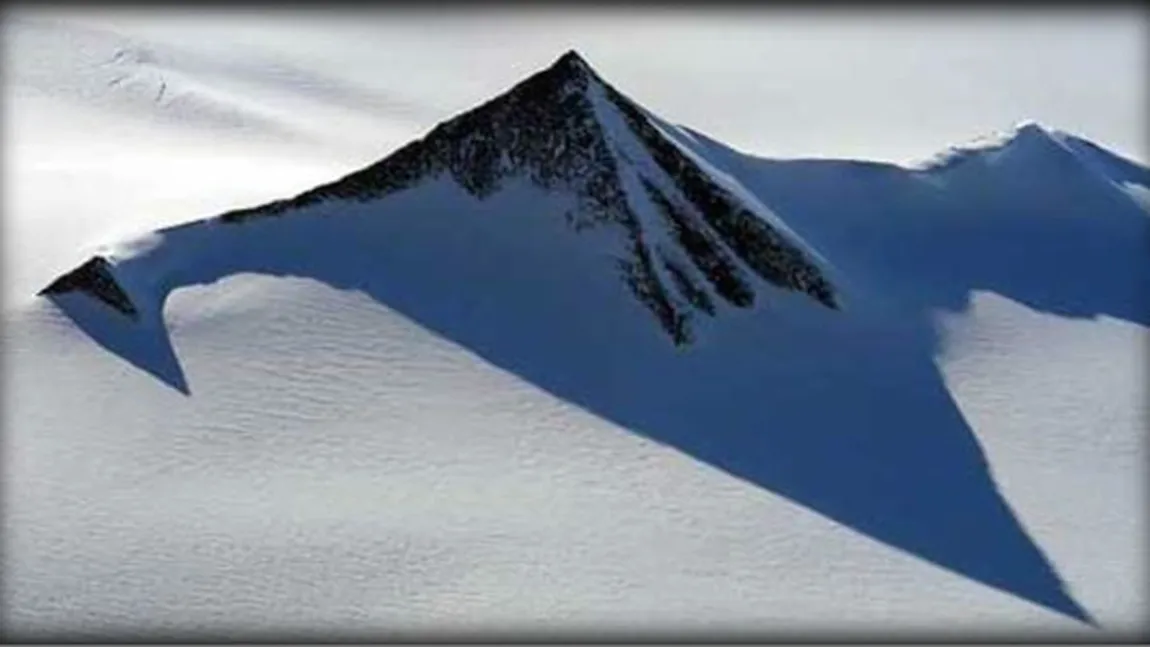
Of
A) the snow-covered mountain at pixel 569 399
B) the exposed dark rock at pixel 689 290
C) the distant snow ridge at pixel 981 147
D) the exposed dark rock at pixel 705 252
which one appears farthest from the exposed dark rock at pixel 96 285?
the distant snow ridge at pixel 981 147

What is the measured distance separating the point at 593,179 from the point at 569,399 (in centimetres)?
567

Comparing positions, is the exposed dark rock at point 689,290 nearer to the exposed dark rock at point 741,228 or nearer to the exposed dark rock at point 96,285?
the exposed dark rock at point 741,228

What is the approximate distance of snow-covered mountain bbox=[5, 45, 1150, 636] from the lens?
74.8 feet

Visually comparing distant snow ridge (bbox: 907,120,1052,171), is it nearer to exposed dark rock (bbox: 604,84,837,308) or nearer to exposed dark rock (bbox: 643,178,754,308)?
exposed dark rock (bbox: 604,84,837,308)

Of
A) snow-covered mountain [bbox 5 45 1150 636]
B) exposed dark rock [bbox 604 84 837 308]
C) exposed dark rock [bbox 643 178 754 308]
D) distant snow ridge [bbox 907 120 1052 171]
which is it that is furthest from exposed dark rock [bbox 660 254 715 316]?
distant snow ridge [bbox 907 120 1052 171]

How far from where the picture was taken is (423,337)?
96.5 feet

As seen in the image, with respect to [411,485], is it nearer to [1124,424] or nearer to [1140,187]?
[1124,424]

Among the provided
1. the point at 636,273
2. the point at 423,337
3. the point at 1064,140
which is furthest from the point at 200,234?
the point at 1064,140

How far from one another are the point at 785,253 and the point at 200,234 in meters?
11.0

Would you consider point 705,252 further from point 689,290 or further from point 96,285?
point 96,285

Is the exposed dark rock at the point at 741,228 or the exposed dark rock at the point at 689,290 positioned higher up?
the exposed dark rock at the point at 741,228

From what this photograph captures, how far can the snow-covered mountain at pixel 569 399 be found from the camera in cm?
2281

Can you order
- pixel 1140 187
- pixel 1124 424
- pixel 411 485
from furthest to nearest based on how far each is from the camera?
pixel 1140 187, pixel 1124 424, pixel 411 485

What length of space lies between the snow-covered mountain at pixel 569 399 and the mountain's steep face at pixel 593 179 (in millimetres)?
60
